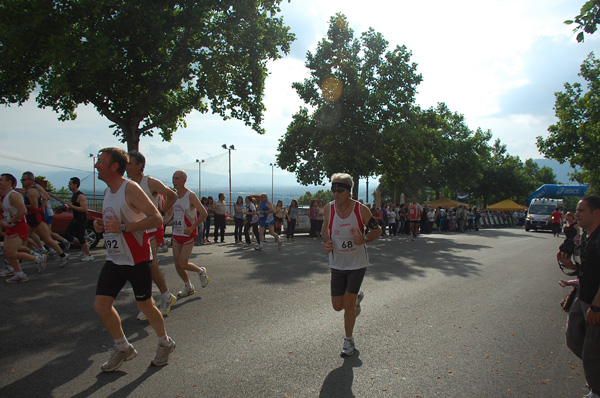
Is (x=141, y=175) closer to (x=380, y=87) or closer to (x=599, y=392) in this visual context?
(x=599, y=392)

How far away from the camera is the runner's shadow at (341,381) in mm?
3347

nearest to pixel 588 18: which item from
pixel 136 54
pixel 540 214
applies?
pixel 136 54

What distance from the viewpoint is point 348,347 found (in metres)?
4.24

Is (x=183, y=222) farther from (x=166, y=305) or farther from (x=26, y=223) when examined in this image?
(x=26, y=223)

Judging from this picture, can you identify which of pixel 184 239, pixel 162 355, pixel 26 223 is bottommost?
pixel 162 355

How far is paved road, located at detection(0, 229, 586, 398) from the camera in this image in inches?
138

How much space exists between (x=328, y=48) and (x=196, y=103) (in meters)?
9.73

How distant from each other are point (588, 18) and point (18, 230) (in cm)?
1042

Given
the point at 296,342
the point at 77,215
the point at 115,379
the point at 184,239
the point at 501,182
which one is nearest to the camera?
the point at 115,379

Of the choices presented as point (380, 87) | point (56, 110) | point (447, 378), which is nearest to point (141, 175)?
point (447, 378)

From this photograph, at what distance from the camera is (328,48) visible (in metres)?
26.8

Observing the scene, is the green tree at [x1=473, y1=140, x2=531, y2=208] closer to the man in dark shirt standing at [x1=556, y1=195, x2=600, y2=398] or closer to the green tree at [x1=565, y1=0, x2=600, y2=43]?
the green tree at [x1=565, y1=0, x2=600, y2=43]

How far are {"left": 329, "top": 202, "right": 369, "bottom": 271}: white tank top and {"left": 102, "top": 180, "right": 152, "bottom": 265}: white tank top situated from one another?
184 cm

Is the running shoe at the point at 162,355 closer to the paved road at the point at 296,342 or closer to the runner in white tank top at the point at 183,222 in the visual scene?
the paved road at the point at 296,342
